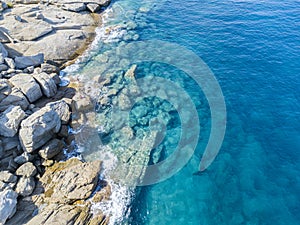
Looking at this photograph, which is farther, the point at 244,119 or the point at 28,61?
the point at 28,61

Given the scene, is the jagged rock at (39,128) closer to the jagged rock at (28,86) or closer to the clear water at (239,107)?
the jagged rock at (28,86)

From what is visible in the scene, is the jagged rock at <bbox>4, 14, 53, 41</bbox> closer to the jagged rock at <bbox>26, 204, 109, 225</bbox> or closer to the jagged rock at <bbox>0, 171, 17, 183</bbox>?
the jagged rock at <bbox>0, 171, 17, 183</bbox>

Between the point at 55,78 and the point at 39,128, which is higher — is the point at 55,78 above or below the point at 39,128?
below

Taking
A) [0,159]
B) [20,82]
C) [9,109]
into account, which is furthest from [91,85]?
[0,159]

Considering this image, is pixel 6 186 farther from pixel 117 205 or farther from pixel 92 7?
pixel 92 7

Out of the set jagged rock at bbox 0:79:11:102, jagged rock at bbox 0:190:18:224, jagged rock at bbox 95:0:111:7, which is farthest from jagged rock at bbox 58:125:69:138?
jagged rock at bbox 95:0:111:7

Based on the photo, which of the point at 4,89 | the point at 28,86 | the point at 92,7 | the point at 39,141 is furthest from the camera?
the point at 92,7

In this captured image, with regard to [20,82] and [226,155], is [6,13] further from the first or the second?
[226,155]

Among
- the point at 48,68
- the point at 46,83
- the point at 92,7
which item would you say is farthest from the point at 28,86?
the point at 92,7

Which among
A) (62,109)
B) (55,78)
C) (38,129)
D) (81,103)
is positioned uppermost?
(38,129)
